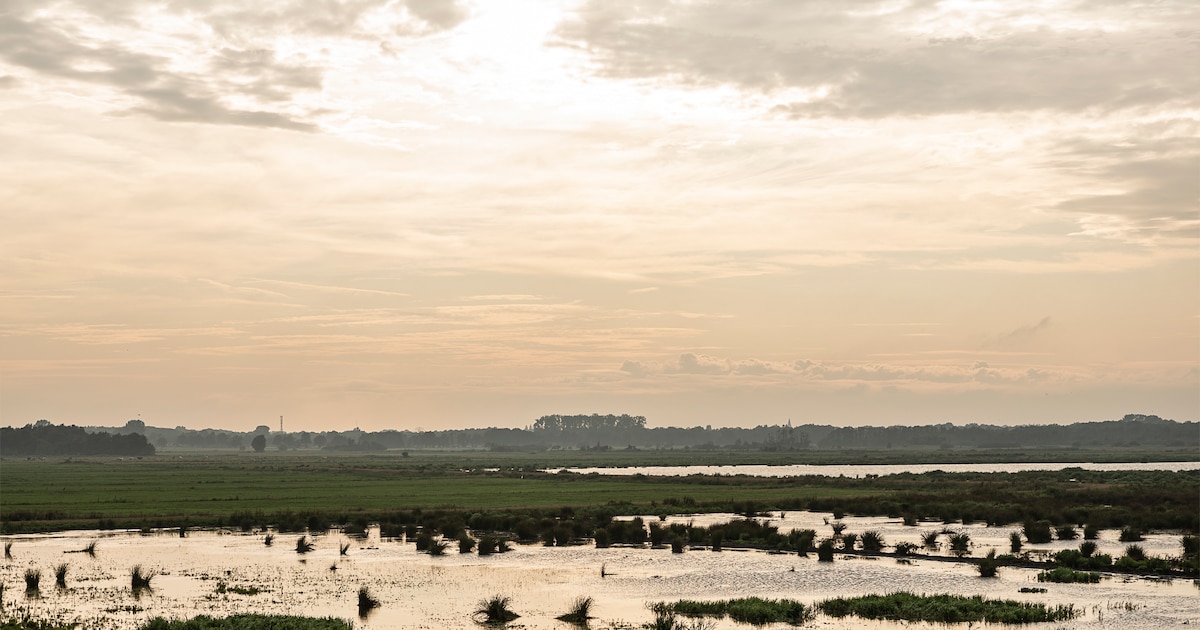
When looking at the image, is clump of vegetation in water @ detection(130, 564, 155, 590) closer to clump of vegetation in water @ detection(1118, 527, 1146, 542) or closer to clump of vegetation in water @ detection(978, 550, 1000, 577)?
→ clump of vegetation in water @ detection(978, 550, 1000, 577)

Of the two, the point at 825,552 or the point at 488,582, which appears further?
the point at 825,552

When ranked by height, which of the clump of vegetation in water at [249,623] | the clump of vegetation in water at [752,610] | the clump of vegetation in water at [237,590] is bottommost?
the clump of vegetation in water at [752,610]

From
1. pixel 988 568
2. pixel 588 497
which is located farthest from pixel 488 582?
pixel 588 497

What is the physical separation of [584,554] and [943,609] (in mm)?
22368

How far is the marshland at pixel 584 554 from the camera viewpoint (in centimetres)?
3688

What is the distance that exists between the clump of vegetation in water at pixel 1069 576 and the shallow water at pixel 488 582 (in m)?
0.51

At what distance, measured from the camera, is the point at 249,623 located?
104ft

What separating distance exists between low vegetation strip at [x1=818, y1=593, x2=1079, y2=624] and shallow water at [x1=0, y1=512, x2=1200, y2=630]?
991 millimetres

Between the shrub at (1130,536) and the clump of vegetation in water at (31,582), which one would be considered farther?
the shrub at (1130,536)

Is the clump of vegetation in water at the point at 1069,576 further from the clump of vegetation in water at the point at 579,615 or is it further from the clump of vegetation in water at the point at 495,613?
the clump of vegetation in water at the point at 495,613

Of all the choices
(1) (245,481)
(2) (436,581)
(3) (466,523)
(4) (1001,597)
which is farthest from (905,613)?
(1) (245,481)

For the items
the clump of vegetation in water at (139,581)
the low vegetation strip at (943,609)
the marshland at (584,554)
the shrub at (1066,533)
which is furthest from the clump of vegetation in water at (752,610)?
the shrub at (1066,533)

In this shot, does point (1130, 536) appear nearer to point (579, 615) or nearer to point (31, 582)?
point (579, 615)

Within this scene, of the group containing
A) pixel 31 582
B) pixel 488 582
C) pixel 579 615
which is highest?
pixel 31 582
